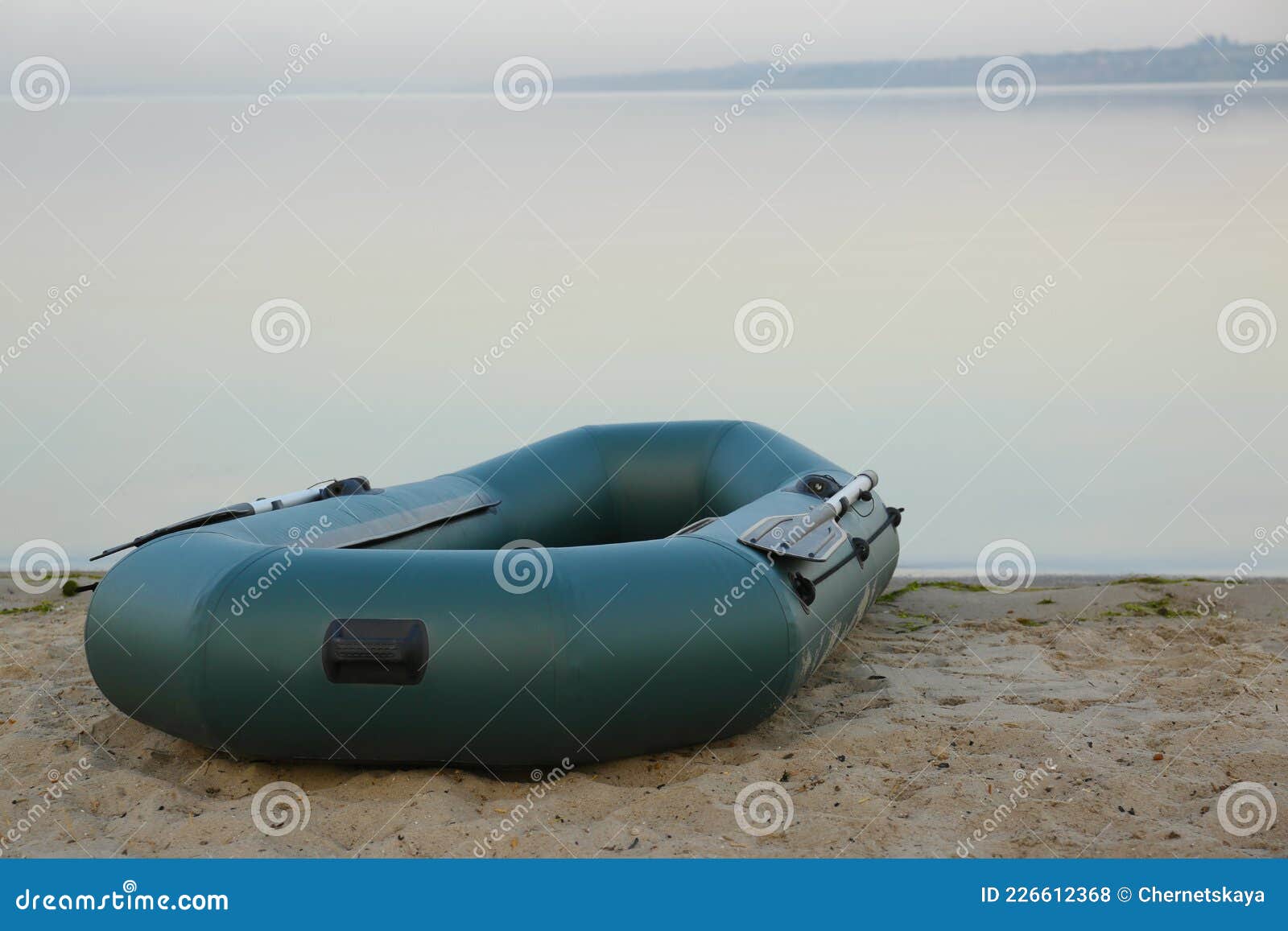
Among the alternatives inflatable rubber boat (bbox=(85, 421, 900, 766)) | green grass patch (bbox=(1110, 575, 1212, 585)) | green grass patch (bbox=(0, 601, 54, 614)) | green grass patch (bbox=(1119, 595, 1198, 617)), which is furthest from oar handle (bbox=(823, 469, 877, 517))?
green grass patch (bbox=(0, 601, 54, 614))

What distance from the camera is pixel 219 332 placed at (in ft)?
29.8

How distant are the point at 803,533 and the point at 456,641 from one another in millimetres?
1123

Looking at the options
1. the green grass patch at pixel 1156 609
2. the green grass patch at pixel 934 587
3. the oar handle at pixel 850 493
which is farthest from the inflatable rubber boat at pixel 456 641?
the green grass patch at pixel 1156 609

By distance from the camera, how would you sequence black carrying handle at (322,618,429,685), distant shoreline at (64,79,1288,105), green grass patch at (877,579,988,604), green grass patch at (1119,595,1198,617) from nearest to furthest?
black carrying handle at (322,618,429,685)
green grass patch at (1119,595,1198,617)
green grass patch at (877,579,988,604)
distant shoreline at (64,79,1288,105)

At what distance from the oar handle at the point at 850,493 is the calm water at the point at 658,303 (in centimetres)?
133

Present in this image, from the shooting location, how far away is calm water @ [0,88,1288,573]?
695cm

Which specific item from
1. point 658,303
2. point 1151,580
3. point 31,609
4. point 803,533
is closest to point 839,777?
point 803,533

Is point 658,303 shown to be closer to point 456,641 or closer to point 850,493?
point 850,493

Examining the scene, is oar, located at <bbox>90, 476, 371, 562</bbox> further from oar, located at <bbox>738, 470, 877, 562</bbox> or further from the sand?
oar, located at <bbox>738, 470, 877, 562</bbox>

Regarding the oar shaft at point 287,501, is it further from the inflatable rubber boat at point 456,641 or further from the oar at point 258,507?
the inflatable rubber boat at point 456,641

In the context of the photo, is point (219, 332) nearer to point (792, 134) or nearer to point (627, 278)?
point (627, 278)

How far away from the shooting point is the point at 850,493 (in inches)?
167

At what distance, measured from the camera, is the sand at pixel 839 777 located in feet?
9.33

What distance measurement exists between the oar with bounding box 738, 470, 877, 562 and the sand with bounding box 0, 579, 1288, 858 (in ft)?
1.55
